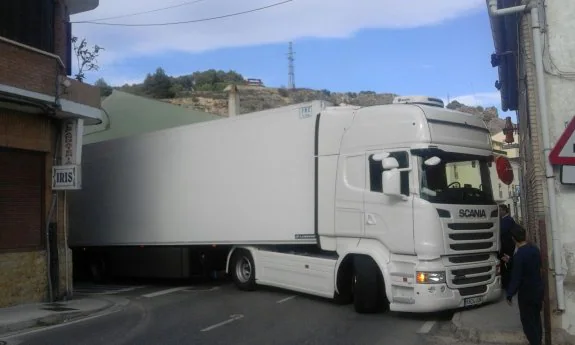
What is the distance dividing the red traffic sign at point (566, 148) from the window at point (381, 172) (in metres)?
2.70

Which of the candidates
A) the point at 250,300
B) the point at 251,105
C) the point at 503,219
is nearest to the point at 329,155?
the point at 250,300

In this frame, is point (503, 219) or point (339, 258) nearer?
point (339, 258)

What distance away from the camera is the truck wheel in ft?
43.0

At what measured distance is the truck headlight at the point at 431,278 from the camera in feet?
30.7

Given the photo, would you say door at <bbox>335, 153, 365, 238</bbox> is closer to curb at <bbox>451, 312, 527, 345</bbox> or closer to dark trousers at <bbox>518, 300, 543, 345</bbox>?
curb at <bbox>451, 312, 527, 345</bbox>

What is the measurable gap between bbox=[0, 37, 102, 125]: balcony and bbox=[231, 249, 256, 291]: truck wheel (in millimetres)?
4664

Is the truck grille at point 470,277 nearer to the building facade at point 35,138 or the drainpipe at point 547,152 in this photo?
the drainpipe at point 547,152

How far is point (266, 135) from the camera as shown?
1259cm

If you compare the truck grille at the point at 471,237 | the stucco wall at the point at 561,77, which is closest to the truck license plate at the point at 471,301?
the truck grille at the point at 471,237

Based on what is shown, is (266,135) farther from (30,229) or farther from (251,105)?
(251,105)

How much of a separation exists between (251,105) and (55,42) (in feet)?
135

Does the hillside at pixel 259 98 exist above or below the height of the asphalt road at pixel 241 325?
above

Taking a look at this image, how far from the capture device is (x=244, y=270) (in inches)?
531

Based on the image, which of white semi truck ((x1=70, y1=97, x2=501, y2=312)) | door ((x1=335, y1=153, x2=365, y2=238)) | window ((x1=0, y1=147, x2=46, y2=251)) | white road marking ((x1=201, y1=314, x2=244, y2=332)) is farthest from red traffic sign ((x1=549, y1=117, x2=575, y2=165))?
window ((x1=0, y1=147, x2=46, y2=251))
